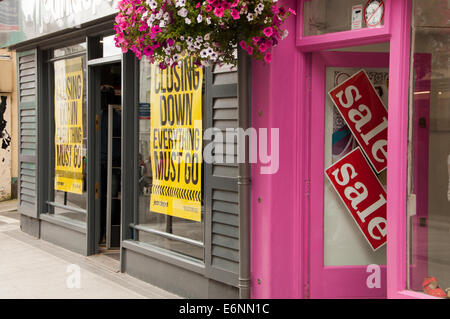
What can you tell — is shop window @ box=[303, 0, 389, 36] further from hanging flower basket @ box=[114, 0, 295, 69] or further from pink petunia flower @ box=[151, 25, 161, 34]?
pink petunia flower @ box=[151, 25, 161, 34]

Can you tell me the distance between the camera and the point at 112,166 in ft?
27.4

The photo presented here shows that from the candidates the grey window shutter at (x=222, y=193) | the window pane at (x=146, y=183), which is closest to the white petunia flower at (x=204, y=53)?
the grey window shutter at (x=222, y=193)

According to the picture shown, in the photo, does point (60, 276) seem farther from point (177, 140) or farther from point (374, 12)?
point (374, 12)

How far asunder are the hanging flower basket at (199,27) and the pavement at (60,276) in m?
2.82

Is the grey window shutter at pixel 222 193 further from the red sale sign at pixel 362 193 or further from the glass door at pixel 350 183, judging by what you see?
the red sale sign at pixel 362 193

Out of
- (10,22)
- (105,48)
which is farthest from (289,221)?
(10,22)

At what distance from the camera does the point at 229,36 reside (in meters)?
4.29

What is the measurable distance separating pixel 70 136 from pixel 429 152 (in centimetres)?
586

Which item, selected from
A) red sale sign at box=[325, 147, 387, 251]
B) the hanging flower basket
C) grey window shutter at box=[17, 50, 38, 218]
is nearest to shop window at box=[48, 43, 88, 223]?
grey window shutter at box=[17, 50, 38, 218]

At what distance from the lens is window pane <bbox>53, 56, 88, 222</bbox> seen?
8.38 meters

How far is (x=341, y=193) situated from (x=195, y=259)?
173 centimetres

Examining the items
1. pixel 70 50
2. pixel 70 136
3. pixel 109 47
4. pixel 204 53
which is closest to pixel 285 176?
pixel 204 53

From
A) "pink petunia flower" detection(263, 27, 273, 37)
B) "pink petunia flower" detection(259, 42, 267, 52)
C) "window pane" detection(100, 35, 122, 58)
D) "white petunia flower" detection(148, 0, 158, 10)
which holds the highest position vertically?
"window pane" detection(100, 35, 122, 58)

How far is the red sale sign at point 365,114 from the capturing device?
5.05m
